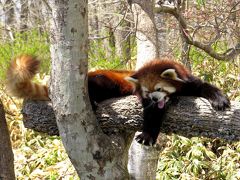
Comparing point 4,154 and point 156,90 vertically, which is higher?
point 156,90

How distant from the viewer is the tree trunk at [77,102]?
85.7 inches

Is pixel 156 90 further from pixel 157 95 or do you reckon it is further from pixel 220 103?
pixel 220 103

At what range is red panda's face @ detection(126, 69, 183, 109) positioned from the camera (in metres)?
2.58

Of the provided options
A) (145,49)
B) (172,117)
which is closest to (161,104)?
(172,117)

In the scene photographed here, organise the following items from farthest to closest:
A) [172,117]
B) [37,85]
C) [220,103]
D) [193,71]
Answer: [193,71]
[37,85]
[172,117]
[220,103]

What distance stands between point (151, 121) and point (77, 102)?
46 cm

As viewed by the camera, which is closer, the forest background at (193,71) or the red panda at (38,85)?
the red panda at (38,85)

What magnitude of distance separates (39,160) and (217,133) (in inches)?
145

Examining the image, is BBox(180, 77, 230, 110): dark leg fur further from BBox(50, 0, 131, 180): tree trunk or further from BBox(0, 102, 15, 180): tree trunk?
BBox(0, 102, 15, 180): tree trunk

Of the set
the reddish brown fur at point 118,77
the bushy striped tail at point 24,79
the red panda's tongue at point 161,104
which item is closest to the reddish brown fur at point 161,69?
the reddish brown fur at point 118,77

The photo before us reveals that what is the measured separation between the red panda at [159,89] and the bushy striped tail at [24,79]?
608 mm

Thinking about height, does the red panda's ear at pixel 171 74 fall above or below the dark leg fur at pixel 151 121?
above

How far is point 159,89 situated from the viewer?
104 inches

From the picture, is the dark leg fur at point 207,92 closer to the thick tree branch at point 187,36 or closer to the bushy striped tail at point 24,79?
the bushy striped tail at point 24,79
